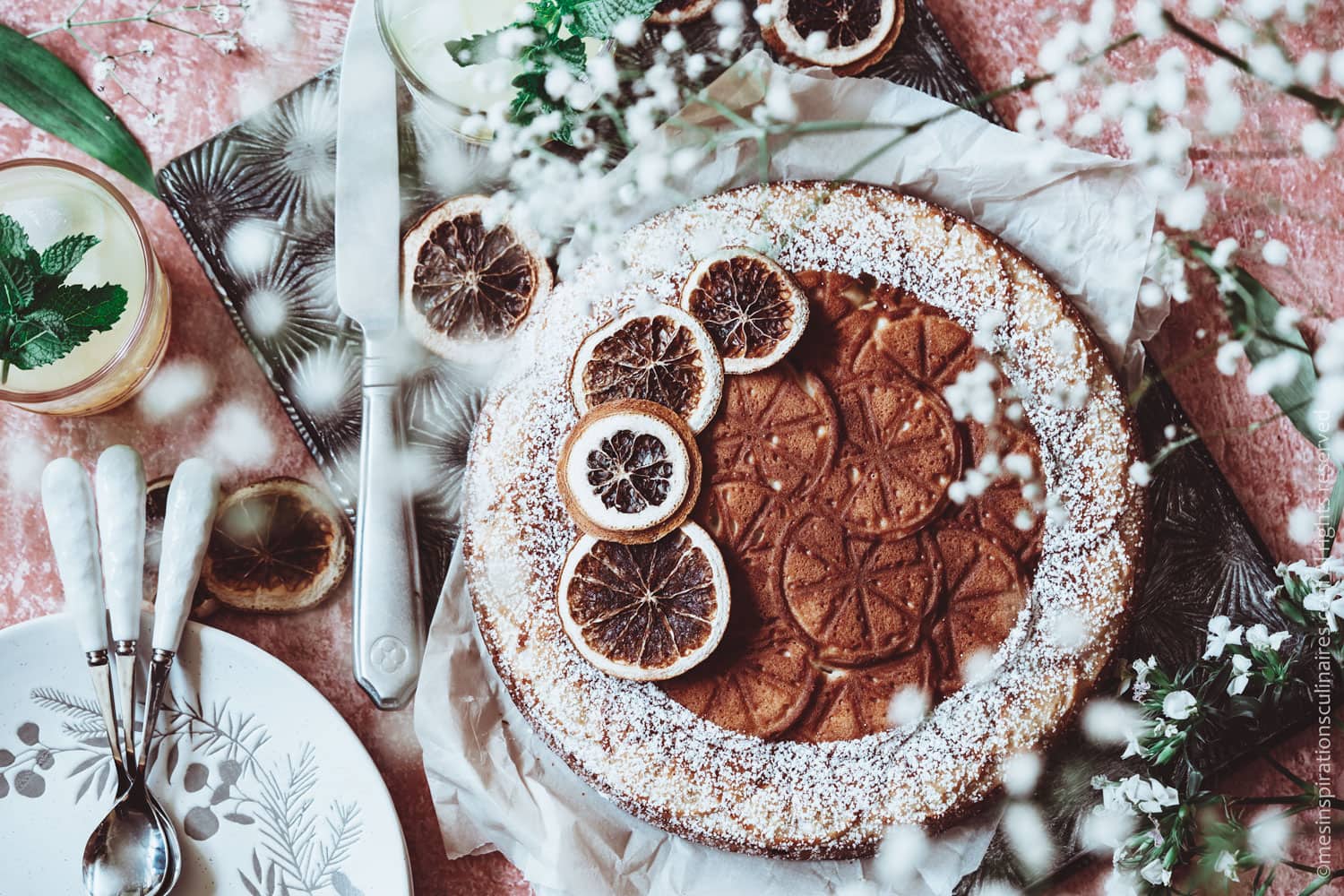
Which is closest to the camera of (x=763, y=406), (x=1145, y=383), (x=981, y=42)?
(x=763, y=406)

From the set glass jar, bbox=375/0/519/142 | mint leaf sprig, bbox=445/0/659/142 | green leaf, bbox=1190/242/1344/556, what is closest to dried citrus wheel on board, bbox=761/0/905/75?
mint leaf sprig, bbox=445/0/659/142

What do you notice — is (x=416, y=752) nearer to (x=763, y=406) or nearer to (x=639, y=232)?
(x=763, y=406)

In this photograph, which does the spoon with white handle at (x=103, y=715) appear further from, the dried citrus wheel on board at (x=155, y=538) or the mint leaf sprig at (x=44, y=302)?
the mint leaf sprig at (x=44, y=302)

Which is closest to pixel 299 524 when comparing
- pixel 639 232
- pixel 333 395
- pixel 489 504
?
pixel 333 395

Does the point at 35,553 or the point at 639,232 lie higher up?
the point at 639,232

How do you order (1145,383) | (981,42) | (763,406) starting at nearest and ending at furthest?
(763,406) < (1145,383) < (981,42)

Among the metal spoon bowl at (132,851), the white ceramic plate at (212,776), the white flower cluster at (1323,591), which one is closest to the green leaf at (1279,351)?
the white flower cluster at (1323,591)

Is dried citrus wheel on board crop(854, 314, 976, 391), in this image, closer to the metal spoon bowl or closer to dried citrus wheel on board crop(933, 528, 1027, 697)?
dried citrus wheel on board crop(933, 528, 1027, 697)
